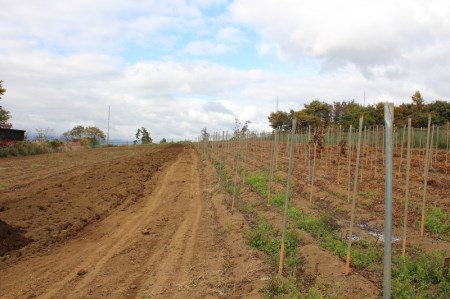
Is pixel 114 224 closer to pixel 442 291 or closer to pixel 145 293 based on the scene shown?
pixel 145 293

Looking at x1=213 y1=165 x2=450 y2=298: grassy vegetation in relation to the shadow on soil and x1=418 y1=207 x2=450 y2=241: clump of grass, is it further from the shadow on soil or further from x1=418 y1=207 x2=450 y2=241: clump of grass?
the shadow on soil

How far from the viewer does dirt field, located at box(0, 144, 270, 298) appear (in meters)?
5.71

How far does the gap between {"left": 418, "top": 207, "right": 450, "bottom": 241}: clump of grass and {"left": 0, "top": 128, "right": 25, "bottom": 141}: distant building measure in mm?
28993

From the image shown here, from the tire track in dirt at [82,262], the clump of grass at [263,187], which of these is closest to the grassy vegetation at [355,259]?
the clump of grass at [263,187]

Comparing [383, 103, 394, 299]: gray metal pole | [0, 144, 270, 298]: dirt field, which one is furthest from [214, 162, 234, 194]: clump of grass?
[383, 103, 394, 299]: gray metal pole

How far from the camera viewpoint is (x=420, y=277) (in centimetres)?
498

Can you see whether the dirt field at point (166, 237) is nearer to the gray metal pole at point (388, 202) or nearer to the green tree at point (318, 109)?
the gray metal pole at point (388, 202)

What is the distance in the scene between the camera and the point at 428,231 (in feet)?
24.6

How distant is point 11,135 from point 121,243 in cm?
2685

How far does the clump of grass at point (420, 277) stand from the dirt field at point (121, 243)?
64.3 inches

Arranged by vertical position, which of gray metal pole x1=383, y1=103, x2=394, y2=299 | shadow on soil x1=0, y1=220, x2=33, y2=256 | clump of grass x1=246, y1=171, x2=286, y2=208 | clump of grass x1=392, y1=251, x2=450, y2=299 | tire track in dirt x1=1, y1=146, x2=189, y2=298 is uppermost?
gray metal pole x1=383, y1=103, x2=394, y2=299

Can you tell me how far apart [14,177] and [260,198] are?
32.7ft

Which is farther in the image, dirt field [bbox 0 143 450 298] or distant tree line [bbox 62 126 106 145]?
distant tree line [bbox 62 126 106 145]

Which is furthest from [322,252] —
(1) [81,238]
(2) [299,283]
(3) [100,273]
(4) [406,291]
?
(1) [81,238]
